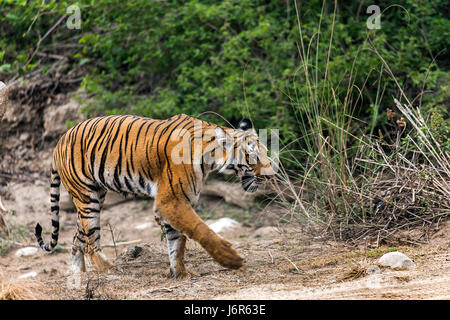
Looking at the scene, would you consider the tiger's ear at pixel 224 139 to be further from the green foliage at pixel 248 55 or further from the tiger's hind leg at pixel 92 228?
the green foliage at pixel 248 55

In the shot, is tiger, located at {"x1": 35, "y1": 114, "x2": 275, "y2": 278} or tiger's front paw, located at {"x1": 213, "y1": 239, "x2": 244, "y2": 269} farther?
tiger, located at {"x1": 35, "y1": 114, "x2": 275, "y2": 278}

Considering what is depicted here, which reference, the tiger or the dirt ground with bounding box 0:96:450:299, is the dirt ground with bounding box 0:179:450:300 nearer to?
the dirt ground with bounding box 0:96:450:299

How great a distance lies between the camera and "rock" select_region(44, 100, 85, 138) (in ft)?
31.9

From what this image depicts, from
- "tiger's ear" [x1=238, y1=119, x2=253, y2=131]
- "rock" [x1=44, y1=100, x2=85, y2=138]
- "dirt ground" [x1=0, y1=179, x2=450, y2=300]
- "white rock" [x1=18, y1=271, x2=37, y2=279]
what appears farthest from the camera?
"rock" [x1=44, y1=100, x2=85, y2=138]

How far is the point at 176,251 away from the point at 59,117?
5340mm

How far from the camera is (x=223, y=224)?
8.26 meters

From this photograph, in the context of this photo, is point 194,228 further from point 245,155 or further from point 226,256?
point 245,155

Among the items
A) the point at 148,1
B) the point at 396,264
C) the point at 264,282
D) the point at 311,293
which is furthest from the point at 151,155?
the point at 148,1

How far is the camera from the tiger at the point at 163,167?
496 cm

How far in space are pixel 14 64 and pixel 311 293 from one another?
713 centimetres

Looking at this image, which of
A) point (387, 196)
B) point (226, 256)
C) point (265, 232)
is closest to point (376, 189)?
point (387, 196)

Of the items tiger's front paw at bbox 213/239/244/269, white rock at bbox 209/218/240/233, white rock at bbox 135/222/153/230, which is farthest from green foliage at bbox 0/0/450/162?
tiger's front paw at bbox 213/239/244/269

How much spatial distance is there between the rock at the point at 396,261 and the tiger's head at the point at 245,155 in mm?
1234

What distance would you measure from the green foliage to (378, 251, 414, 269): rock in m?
2.85
